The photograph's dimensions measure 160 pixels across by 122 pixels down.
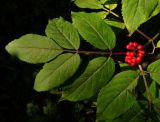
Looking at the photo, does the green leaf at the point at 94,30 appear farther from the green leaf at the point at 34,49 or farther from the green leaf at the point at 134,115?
the green leaf at the point at 134,115

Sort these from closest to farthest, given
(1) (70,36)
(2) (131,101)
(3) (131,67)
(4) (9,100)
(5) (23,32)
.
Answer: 1. (2) (131,101)
2. (1) (70,36)
3. (3) (131,67)
4. (4) (9,100)
5. (5) (23,32)

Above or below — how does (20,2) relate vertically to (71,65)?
below

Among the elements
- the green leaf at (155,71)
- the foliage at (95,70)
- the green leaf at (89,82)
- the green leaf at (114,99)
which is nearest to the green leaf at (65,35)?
the foliage at (95,70)

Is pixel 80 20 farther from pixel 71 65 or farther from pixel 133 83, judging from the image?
pixel 133 83

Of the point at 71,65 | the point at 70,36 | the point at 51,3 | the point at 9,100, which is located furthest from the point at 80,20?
the point at 51,3

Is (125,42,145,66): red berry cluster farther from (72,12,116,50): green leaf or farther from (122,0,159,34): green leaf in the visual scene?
(122,0,159,34): green leaf
